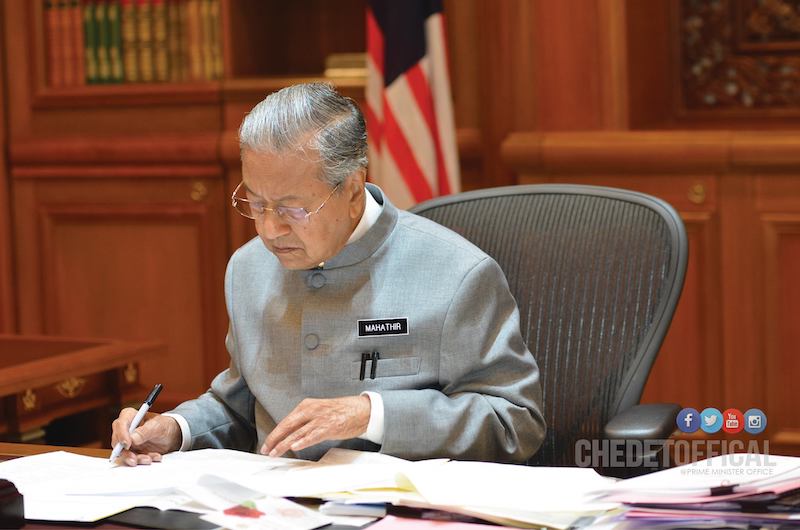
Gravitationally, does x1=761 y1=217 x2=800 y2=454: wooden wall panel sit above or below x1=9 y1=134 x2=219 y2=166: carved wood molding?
below

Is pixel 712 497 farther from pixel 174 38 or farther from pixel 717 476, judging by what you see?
pixel 174 38

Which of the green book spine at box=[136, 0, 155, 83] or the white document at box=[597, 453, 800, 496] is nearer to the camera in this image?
the white document at box=[597, 453, 800, 496]

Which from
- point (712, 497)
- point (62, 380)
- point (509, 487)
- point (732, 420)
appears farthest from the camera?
point (62, 380)

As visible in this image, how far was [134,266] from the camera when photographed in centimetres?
434

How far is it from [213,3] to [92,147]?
64 centimetres

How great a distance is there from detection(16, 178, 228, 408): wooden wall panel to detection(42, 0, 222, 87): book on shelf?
0.37 m

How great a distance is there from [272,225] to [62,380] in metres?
1.09

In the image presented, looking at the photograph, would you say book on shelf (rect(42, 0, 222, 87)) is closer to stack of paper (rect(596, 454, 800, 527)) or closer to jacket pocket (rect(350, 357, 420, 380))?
jacket pocket (rect(350, 357, 420, 380))

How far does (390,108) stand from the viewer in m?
3.66

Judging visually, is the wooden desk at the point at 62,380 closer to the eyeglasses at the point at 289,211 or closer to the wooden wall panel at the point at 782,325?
the eyeglasses at the point at 289,211

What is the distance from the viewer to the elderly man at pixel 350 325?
1.80 m

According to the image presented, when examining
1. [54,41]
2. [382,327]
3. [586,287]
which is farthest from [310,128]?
[54,41]

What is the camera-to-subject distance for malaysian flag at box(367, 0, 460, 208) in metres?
3.64

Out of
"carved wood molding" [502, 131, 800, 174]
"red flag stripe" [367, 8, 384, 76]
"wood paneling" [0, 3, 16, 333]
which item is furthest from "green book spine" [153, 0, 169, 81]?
"carved wood molding" [502, 131, 800, 174]
